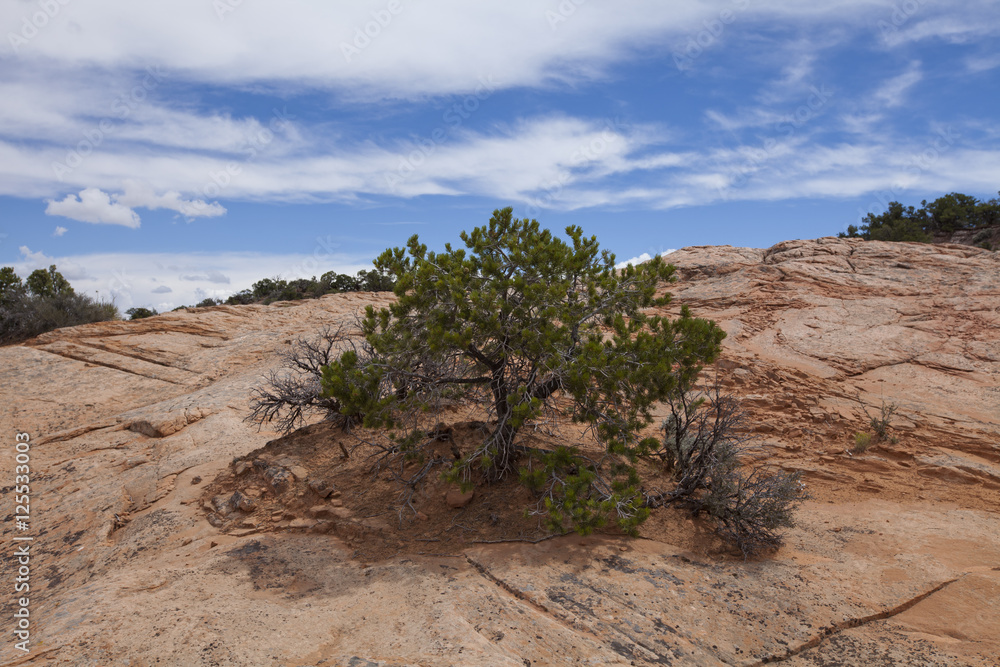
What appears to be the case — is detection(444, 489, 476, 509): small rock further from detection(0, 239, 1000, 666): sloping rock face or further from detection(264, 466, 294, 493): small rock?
detection(264, 466, 294, 493): small rock

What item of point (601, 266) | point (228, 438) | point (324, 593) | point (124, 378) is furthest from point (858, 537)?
point (124, 378)

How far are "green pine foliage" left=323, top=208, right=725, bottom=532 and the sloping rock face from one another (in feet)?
2.87

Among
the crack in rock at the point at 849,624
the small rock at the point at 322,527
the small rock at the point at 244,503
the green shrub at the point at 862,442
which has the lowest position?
the crack in rock at the point at 849,624

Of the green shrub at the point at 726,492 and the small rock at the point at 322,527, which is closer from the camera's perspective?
the green shrub at the point at 726,492

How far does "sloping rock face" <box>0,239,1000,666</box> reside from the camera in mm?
4738

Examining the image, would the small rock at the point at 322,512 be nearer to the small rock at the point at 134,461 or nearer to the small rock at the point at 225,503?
the small rock at the point at 225,503

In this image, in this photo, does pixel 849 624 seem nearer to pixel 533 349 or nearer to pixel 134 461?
pixel 533 349

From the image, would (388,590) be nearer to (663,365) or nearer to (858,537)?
(663,365)

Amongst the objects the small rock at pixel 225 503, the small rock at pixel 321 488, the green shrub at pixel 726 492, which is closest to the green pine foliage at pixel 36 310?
the small rock at pixel 225 503

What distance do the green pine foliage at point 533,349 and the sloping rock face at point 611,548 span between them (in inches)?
34.5

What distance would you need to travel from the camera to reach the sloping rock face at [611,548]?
4.74 m

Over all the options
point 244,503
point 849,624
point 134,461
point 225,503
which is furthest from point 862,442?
point 134,461

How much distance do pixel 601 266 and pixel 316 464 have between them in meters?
5.12

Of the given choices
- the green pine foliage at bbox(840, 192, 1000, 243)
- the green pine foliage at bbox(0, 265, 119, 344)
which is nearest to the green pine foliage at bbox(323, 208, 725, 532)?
the green pine foliage at bbox(0, 265, 119, 344)
